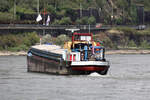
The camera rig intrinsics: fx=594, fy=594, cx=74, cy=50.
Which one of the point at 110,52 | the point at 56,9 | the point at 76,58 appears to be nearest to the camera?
the point at 76,58

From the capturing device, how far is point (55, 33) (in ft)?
531

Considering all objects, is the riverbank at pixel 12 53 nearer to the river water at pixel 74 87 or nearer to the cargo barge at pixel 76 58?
the cargo barge at pixel 76 58

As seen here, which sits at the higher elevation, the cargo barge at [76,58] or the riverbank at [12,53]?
the cargo barge at [76,58]

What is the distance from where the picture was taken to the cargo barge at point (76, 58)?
224ft

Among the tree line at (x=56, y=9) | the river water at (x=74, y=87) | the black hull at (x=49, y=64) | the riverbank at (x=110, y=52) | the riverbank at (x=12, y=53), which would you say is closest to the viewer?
the river water at (x=74, y=87)

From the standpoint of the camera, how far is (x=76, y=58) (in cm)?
6894

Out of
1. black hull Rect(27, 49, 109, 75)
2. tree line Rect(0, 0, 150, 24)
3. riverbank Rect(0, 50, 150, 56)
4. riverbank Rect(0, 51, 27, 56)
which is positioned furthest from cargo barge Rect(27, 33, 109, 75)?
tree line Rect(0, 0, 150, 24)

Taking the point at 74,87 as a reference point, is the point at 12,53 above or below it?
below

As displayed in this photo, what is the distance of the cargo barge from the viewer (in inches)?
2685

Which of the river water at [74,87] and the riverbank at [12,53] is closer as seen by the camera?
the river water at [74,87]

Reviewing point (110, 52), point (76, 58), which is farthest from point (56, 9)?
point (76, 58)

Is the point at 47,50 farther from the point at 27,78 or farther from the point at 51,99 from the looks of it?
the point at 51,99

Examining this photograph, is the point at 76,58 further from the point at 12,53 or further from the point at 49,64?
the point at 12,53

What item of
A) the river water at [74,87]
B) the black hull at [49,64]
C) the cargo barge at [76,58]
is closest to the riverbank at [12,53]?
the black hull at [49,64]
